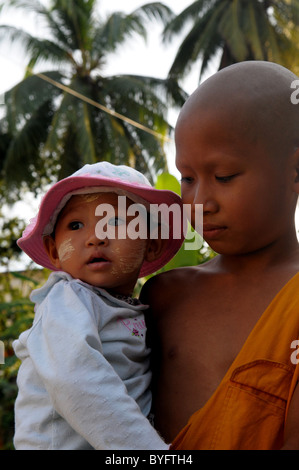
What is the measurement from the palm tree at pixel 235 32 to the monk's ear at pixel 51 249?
15480 mm

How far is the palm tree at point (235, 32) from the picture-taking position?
16.8 meters

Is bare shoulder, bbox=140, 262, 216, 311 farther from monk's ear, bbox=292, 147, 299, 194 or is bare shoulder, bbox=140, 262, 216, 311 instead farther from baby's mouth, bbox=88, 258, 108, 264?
monk's ear, bbox=292, 147, 299, 194

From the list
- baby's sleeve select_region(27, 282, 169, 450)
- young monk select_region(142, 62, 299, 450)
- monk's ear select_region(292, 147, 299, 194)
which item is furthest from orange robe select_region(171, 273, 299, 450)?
monk's ear select_region(292, 147, 299, 194)

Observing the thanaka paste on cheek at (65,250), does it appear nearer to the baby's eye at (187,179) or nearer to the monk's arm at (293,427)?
the baby's eye at (187,179)

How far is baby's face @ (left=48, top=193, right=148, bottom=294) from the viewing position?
155 cm

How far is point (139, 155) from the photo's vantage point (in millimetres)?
17094

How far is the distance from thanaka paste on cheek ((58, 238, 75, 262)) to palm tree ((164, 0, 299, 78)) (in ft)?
51.2

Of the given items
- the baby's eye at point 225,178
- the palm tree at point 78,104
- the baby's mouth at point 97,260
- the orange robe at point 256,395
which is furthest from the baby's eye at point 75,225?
the palm tree at point 78,104

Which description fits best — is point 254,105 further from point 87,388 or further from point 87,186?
point 87,388

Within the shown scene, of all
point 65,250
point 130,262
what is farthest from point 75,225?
point 130,262

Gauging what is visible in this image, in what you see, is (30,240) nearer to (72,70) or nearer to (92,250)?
(92,250)

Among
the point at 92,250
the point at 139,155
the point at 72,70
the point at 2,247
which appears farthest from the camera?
the point at 72,70
